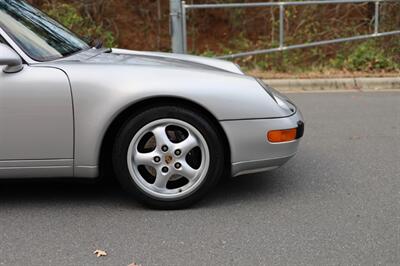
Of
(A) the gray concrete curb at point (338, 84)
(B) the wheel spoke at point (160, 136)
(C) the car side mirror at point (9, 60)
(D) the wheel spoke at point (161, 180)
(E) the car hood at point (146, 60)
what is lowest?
(A) the gray concrete curb at point (338, 84)

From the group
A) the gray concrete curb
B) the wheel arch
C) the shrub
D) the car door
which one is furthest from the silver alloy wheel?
the shrub

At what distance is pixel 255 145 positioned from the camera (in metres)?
3.62

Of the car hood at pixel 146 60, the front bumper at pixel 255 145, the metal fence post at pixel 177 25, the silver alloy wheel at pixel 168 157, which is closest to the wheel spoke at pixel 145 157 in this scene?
the silver alloy wheel at pixel 168 157

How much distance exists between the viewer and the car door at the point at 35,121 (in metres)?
3.40

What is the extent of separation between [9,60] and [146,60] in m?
0.98

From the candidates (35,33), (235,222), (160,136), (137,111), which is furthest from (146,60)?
(235,222)

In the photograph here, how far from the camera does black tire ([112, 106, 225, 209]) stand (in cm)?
353

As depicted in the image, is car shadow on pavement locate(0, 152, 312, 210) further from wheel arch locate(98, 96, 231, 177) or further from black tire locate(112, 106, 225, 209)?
wheel arch locate(98, 96, 231, 177)

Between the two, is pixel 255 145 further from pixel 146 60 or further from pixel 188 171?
pixel 146 60

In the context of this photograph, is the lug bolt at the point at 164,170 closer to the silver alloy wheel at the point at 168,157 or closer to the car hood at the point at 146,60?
the silver alloy wheel at the point at 168,157

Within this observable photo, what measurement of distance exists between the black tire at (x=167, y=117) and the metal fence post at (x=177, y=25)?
5.79 meters

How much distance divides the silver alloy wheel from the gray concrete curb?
216 inches

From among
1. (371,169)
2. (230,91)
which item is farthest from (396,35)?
(230,91)

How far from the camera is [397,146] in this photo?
5305 mm
